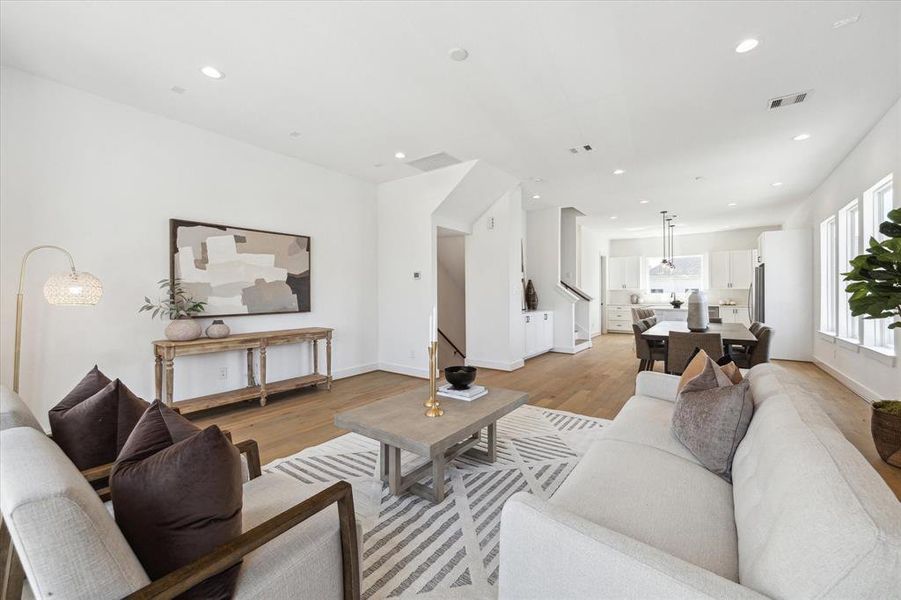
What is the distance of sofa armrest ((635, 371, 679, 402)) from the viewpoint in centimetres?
260

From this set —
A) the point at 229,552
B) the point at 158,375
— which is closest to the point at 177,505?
the point at 229,552

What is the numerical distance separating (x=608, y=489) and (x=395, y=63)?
9.74 ft

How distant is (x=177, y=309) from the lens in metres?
3.70

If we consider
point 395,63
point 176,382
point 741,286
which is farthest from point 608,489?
point 741,286

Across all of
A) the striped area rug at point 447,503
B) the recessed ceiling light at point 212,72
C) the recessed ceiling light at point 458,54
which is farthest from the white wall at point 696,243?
the recessed ceiling light at point 212,72

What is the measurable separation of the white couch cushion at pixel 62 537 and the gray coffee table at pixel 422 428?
1154mm

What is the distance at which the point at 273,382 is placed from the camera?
14.6ft

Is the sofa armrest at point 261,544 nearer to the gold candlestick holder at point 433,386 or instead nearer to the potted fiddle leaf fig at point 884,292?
the gold candlestick holder at point 433,386

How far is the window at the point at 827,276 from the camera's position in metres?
5.59

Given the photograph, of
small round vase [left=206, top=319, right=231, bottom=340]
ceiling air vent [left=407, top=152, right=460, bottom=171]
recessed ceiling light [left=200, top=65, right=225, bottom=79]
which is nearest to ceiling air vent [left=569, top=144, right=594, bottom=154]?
ceiling air vent [left=407, top=152, right=460, bottom=171]

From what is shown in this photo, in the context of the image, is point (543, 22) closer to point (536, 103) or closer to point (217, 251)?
point (536, 103)

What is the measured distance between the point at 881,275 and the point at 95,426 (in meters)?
3.73

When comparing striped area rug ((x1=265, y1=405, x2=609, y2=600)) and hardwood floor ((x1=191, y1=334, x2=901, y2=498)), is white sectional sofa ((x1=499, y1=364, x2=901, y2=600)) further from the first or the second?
hardwood floor ((x1=191, y1=334, x2=901, y2=498))

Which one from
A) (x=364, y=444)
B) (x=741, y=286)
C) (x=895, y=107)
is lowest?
(x=364, y=444)
